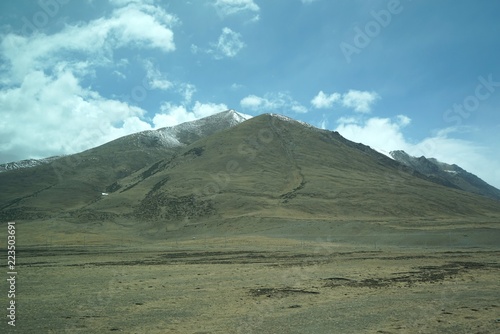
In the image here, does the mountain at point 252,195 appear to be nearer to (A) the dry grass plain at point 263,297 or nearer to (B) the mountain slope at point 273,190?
(B) the mountain slope at point 273,190

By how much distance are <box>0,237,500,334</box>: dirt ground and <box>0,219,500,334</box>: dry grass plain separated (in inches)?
2.0

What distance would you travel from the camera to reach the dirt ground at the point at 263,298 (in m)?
15.3

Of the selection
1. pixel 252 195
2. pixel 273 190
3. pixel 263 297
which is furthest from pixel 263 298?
pixel 273 190

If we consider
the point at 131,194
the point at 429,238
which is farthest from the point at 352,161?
the point at 429,238

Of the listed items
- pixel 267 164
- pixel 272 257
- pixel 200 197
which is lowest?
pixel 272 257

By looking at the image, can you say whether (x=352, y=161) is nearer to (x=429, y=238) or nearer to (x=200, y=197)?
(x=200, y=197)

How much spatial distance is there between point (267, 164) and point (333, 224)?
295 feet

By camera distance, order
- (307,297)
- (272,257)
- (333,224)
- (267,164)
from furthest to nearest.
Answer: (267,164) → (333,224) → (272,257) → (307,297)

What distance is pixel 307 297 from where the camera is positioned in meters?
20.6

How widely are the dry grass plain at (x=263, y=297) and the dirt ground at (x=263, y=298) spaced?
50 millimetres

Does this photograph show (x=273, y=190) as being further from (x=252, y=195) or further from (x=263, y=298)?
(x=263, y=298)

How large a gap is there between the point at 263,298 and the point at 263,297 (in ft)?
0.83

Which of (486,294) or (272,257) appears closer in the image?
(486,294)

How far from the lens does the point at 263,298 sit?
67.1ft
